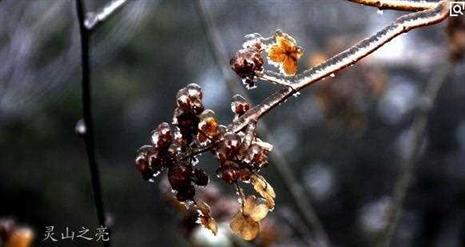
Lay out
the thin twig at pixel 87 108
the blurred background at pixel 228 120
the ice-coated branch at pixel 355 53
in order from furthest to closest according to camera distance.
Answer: the blurred background at pixel 228 120
the thin twig at pixel 87 108
the ice-coated branch at pixel 355 53

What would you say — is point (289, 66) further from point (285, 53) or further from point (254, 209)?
point (254, 209)

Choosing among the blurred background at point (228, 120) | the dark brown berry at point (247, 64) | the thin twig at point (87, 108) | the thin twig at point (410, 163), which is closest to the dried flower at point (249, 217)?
the dark brown berry at point (247, 64)

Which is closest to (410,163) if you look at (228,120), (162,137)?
(162,137)

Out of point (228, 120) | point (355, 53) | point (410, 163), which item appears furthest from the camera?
point (228, 120)

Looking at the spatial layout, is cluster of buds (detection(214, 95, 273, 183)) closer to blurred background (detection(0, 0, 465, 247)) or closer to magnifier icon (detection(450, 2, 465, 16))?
magnifier icon (detection(450, 2, 465, 16))

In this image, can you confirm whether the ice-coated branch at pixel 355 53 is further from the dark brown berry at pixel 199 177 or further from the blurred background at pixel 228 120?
the blurred background at pixel 228 120

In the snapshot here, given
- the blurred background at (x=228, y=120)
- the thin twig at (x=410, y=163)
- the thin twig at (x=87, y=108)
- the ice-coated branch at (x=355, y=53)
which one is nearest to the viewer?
the ice-coated branch at (x=355, y=53)

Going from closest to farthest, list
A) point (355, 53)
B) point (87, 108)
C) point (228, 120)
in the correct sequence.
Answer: point (355, 53) < point (87, 108) < point (228, 120)

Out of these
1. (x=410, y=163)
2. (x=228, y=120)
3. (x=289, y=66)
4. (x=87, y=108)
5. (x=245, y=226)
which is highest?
(x=228, y=120)
